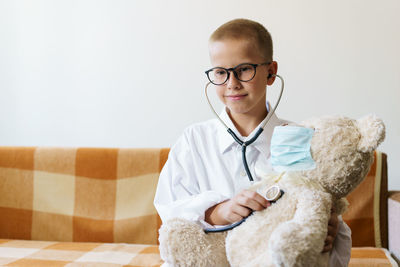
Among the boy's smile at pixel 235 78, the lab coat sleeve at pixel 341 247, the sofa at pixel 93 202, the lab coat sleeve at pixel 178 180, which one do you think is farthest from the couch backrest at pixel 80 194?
the lab coat sleeve at pixel 341 247

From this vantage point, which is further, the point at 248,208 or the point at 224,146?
the point at 224,146

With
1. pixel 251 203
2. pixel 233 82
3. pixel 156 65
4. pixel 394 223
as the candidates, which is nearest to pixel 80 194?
pixel 156 65

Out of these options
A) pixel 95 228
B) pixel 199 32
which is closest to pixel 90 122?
pixel 95 228

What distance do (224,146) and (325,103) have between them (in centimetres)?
89

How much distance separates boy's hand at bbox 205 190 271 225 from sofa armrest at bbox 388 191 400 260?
94 cm

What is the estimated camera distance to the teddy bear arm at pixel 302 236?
617 mm

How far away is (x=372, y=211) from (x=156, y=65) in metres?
1.18

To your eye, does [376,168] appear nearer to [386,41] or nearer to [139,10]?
[386,41]

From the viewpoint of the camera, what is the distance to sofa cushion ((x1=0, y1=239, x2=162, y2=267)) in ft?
4.74

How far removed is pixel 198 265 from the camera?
77 centimetres

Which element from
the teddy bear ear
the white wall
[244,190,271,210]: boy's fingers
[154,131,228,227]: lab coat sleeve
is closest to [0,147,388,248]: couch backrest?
the white wall

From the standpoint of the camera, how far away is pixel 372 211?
1.61m

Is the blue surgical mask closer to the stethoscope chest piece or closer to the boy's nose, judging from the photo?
the stethoscope chest piece

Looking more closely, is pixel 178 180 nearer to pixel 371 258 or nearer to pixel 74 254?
pixel 74 254
